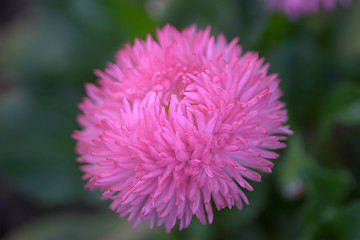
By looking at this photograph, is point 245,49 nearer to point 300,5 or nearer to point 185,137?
point 300,5

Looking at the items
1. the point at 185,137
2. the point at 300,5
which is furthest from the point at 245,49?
the point at 185,137

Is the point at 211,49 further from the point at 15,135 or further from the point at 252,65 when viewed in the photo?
the point at 15,135

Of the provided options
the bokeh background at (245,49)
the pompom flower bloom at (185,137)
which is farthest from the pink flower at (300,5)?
the pompom flower bloom at (185,137)

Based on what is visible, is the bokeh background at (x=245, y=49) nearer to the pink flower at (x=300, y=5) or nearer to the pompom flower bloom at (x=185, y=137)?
the pink flower at (x=300, y=5)

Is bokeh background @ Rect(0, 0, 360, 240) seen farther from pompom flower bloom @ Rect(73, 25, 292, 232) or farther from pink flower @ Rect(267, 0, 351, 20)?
pompom flower bloom @ Rect(73, 25, 292, 232)

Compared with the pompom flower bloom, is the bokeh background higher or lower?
higher

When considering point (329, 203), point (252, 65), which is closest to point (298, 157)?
→ point (329, 203)

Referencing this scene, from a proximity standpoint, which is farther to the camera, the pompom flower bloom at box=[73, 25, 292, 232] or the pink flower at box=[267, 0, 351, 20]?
the pink flower at box=[267, 0, 351, 20]

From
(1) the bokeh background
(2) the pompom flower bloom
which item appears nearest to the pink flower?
(1) the bokeh background
